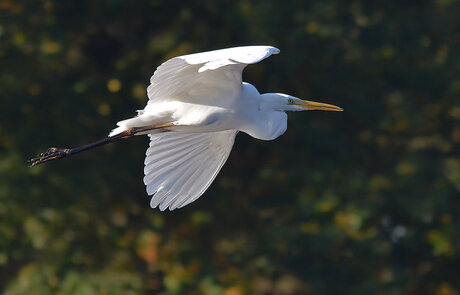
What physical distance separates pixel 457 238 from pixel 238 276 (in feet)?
5.53

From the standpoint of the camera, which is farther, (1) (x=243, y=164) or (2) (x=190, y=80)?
(1) (x=243, y=164)

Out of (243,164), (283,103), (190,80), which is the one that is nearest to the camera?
(190,80)

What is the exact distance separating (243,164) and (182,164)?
7.40 ft

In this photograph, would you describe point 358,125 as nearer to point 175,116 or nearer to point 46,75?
point 46,75

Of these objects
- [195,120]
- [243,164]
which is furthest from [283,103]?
[243,164]

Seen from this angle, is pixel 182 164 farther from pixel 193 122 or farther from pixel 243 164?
pixel 243 164

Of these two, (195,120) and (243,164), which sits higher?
(195,120)

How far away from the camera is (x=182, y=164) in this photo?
4.39m

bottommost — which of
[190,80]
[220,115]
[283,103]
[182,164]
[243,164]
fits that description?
[243,164]

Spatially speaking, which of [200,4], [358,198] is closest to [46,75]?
[200,4]

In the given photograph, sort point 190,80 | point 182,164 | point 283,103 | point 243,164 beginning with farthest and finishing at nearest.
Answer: point 243,164 → point 182,164 → point 283,103 → point 190,80

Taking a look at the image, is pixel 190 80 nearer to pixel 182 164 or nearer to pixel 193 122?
pixel 193 122

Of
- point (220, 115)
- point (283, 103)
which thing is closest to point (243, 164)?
point (283, 103)

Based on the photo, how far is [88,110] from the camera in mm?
6281
